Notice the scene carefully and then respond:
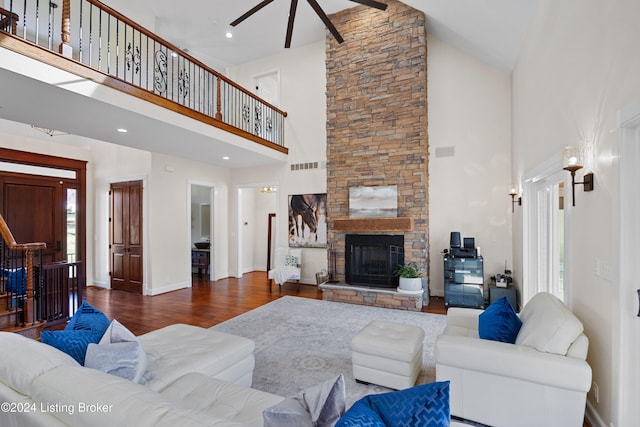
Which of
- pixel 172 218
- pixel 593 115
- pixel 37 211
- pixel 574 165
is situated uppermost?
pixel 593 115

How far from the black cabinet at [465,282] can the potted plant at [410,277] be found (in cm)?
48

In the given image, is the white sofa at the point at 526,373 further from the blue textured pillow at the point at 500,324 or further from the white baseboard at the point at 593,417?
the white baseboard at the point at 593,417

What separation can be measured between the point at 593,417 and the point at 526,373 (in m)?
0.76

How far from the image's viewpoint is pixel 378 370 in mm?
2643

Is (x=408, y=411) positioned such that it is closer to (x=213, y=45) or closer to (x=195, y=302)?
(x=195, y=302)

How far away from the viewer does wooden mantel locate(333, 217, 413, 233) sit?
5.39 m

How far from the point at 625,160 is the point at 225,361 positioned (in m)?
2.96

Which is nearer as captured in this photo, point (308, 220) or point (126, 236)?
point (126, 236)

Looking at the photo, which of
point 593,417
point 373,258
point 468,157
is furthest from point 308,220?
point 593,417

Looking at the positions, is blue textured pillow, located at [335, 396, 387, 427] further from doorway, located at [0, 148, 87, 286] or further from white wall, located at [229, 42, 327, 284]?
doorway, located at [0, 148, 87, 286]

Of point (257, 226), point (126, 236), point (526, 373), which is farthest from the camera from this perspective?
point (257, 226)

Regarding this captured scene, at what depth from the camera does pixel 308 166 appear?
22.3ft

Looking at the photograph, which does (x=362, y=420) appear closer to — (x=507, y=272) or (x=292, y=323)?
(x=292, y=323)

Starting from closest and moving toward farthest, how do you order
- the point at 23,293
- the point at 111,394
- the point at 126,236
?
the point at 111,394, the point at 23,293, the point at 126,236
